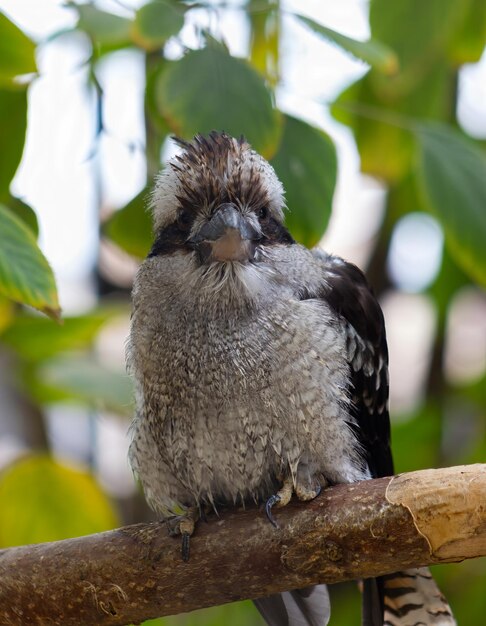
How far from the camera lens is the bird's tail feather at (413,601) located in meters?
Result: 2.59

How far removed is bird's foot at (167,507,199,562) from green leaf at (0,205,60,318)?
1.95 ft

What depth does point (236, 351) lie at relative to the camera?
7.52 feet

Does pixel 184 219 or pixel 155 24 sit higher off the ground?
pixel 155 24

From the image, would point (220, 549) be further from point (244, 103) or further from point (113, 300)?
point (113, 300)

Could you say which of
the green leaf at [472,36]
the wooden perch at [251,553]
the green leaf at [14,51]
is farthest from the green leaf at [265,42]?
the wooden perch at [251,553]

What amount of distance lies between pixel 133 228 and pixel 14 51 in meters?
0.58


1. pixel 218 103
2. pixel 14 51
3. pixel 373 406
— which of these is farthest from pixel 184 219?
pixel 373 406

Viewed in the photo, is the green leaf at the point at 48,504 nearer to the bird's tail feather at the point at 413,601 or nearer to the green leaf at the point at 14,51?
the bird's tail feather at the point at 413,601

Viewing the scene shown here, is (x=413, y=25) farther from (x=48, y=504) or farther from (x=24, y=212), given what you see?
(x=48, y=504)

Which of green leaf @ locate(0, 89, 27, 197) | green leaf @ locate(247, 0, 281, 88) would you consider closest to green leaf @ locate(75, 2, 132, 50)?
green leaf @ locate(0, 89, 27, 197)

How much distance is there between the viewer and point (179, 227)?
7.83 ft

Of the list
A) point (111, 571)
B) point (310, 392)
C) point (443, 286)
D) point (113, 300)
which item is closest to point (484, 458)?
point (443, 286)

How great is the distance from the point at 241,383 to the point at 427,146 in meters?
0.83

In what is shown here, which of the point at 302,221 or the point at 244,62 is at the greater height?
the point at 244,62
